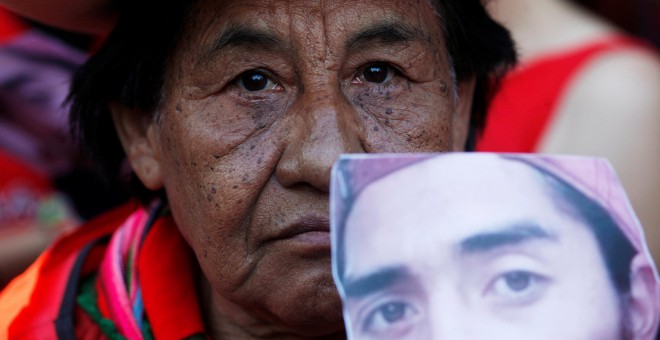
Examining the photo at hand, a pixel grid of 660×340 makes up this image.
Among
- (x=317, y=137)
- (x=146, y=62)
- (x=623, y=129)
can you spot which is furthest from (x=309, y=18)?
(x=623, y=129)

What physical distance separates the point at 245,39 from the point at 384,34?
27cm

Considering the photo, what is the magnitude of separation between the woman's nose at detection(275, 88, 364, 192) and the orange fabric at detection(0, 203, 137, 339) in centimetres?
69

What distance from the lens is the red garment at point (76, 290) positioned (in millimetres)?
2182

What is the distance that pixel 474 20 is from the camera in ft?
7.47

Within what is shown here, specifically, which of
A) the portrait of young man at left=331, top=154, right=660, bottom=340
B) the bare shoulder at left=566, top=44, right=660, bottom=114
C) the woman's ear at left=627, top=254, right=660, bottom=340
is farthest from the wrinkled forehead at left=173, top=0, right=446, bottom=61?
the bare shoulder at left=566, top=44, right=660, bottom=114

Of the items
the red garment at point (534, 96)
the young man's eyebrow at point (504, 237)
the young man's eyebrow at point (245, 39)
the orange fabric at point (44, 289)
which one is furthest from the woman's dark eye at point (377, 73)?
the red garment at point (534, 96)

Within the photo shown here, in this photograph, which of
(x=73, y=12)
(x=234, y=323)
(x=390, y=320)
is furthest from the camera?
(x=234, y=323)

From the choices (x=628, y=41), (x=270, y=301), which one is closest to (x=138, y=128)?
(x=270, y=301)

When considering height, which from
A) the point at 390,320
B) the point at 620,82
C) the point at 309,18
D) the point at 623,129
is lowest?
the point at 623,129

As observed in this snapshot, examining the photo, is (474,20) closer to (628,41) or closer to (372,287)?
(372,287)

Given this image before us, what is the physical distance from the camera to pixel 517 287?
143cm

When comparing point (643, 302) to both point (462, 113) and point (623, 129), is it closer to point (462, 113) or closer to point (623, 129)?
point (462, 113)

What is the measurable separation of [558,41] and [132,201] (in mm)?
1893

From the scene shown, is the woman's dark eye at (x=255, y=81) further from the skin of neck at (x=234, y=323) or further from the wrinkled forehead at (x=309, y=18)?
the skin of neck at (x=234, y=323)
